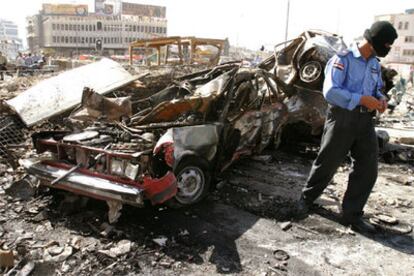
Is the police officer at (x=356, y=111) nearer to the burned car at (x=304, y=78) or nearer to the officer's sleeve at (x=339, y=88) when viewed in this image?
the officer's sleeve at (x=339, y=88)

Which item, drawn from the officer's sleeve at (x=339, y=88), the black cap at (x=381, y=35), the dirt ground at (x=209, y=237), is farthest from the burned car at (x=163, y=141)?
the black cap at (x=381, y=35)

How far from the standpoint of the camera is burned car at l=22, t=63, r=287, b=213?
13.5 feet

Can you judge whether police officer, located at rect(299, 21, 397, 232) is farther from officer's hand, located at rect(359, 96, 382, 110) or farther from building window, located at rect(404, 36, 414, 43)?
building window, located at rect(404, 36, 414, 43)

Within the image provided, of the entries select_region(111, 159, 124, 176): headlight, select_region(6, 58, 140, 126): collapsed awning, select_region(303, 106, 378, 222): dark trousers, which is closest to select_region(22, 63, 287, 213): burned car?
select_region(111, 159, 124, 176): headlight

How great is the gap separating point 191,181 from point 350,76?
2074 millimetres

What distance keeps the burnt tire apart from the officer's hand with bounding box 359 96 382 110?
6.24ft

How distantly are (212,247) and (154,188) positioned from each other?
804 millimetres

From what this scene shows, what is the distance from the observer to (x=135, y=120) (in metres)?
5.21

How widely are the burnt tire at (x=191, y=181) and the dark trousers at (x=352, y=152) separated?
1.25 metres

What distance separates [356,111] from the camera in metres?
3.87

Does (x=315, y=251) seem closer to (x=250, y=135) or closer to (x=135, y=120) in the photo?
(x=250, y=135)

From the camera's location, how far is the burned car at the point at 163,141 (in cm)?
411

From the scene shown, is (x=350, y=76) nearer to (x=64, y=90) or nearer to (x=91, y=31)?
(x=64, y=90)

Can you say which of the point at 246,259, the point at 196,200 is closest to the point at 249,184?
the point at 196,200
